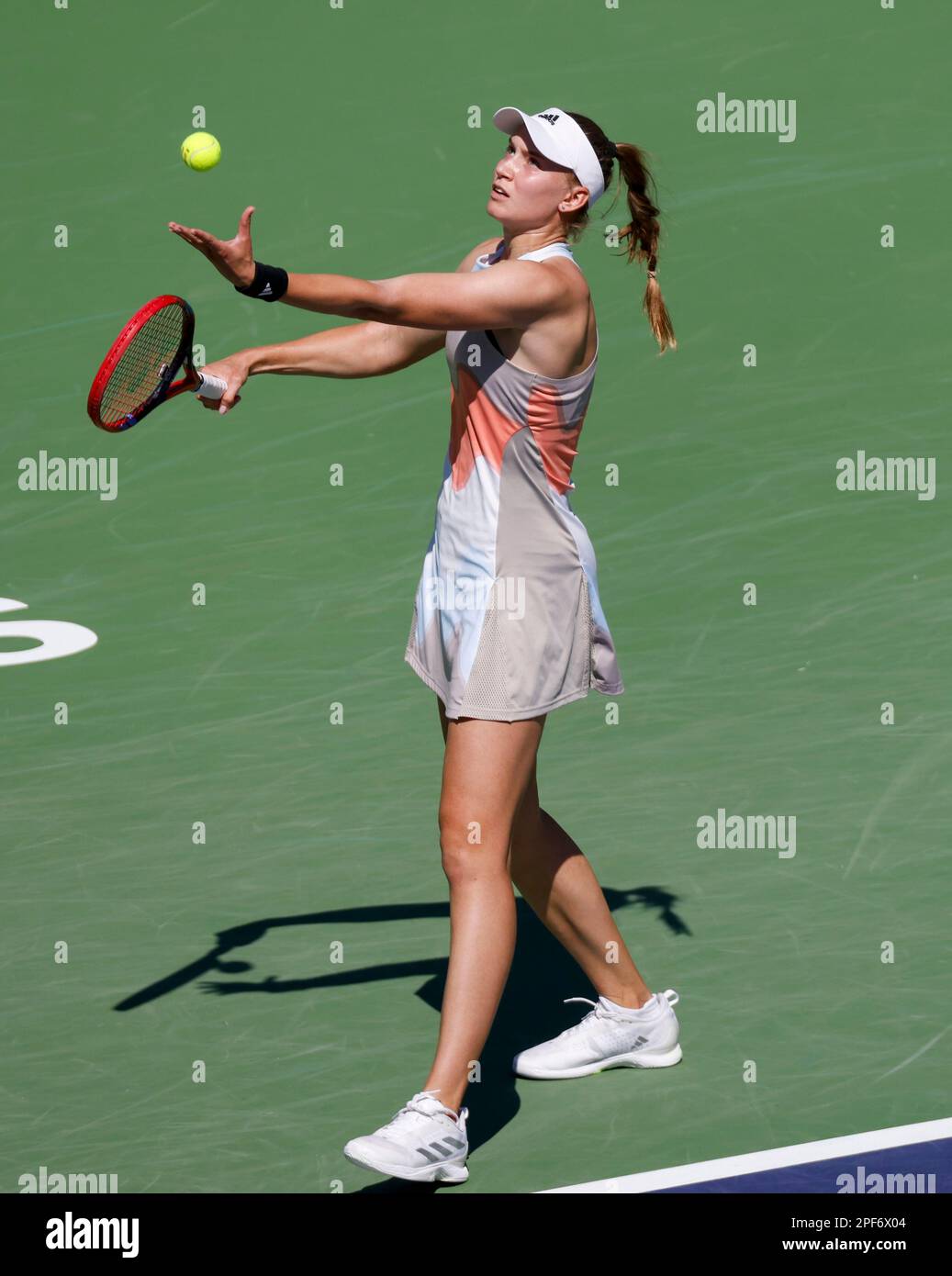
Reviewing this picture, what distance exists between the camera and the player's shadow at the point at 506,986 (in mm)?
6129

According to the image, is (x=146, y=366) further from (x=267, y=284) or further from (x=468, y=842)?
(x=468, y=842)

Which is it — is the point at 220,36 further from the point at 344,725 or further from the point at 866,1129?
the point at 866,1129

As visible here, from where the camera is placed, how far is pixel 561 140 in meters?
5.86

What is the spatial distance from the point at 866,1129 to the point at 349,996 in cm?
169

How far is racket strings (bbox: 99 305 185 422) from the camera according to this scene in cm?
615

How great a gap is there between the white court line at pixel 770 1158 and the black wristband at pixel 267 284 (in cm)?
233

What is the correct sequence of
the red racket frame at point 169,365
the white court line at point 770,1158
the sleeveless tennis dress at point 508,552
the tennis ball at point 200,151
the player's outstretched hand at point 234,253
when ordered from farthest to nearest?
the tennis ball at point 200,151 → the red racket frame at point 169,365 → the sleeveless tennis dress at point 508,552 → the white court line at point 770,1158 → the player's outstretched hand at point 234,253

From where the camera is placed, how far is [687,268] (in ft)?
40.2

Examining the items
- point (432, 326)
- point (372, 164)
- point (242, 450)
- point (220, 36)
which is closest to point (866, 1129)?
point (432, 326)

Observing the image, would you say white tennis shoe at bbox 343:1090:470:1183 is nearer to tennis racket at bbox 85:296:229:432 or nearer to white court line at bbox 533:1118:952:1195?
white court line at bbox 533:1118:952:1195

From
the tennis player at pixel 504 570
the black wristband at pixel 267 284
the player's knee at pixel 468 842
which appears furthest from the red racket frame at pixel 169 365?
the player's knee at pixel 468 842

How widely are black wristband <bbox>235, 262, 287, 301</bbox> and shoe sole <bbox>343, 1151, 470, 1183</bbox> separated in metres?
2.10

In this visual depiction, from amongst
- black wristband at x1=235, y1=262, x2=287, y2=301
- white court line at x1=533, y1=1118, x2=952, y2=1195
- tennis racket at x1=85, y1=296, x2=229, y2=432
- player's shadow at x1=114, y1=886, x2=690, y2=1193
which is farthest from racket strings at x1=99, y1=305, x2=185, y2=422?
white court line at x1=533, y1=1118, x2=952, y2=1195

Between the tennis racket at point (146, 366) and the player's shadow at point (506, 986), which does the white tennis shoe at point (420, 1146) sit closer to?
the player's shadow at point (506, 986)
